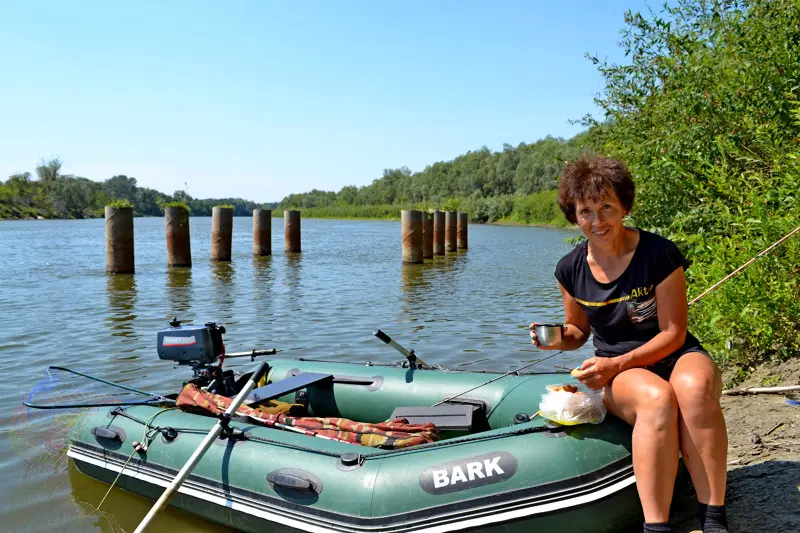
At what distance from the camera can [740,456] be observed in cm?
378

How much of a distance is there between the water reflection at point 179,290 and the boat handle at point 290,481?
783 centimetres

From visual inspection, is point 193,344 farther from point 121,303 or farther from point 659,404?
point 121,303

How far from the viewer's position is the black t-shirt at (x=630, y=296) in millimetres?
2969

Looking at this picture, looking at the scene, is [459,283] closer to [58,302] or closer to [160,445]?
[58,302]

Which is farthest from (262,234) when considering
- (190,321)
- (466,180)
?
(466,180)

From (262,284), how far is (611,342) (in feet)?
41.0

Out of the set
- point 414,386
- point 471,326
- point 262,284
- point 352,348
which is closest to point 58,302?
point 262,284

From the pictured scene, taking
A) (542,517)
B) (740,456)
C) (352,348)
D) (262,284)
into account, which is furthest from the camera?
(262,284)

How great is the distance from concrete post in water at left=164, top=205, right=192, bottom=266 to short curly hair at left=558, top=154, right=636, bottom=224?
15748 millimetres

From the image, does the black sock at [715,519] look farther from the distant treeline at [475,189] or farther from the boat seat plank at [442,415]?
the distant treeline at [475,189]

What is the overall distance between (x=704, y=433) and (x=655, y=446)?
0.64ft

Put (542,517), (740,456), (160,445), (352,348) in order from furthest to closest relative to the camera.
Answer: (352,348) → (160,445) → (740,456) → (542,517)

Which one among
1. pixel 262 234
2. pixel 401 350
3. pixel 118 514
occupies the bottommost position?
pixel 118 514

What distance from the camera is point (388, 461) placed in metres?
3.46
